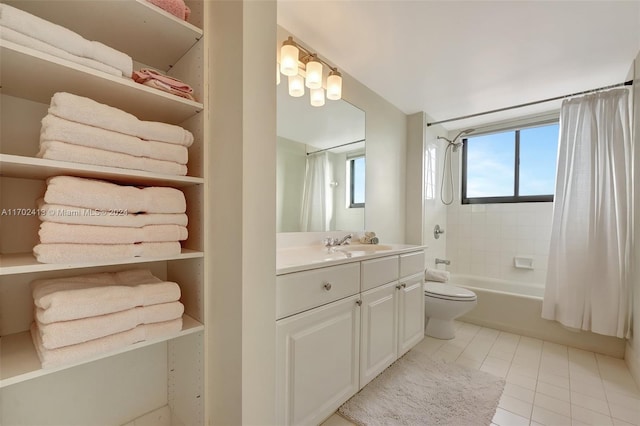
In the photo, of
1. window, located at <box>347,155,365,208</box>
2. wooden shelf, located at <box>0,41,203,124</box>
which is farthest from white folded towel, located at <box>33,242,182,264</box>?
window, located at <box>347,155,365,208</box>

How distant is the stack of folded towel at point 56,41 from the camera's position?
26.4 inches

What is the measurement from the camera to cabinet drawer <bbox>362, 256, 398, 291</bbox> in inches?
57.7

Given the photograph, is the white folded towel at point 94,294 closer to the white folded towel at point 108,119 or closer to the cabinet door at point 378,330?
the white folded towel at point 108,119

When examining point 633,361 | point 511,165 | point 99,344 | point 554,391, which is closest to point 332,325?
point 99,344

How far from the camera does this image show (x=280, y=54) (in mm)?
1550

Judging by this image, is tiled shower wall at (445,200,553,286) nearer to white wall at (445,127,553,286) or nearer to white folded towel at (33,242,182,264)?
white wall at (445,127,553,286)

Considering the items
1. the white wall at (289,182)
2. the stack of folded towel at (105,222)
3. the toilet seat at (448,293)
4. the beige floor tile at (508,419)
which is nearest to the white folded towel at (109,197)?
the stack of folded towel at (105,222)

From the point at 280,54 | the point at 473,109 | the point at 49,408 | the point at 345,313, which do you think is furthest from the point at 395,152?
the point at 49,408

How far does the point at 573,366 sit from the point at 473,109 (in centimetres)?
231

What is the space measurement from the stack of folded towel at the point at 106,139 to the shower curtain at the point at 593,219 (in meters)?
2.83

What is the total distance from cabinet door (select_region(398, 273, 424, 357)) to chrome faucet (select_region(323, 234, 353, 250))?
473 mm

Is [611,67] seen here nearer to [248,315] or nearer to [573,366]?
[573,366]

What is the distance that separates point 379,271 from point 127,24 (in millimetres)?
1566

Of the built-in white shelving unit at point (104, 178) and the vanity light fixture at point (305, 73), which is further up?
the vanity light fixture at point (305, 73)
